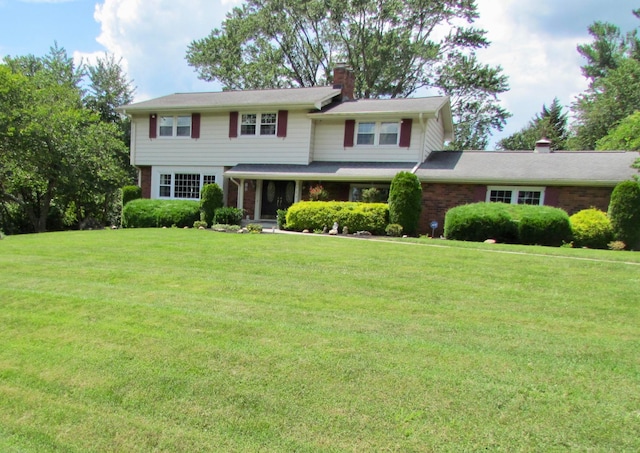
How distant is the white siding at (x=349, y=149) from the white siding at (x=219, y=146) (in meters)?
0.67

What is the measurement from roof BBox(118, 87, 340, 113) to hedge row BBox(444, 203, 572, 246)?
27.8ft

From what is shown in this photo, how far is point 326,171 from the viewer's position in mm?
17375

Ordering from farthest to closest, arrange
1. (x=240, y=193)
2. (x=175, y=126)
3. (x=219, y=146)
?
(x=175, y=126) → (x=219, y=146) → (x=240, y=193)

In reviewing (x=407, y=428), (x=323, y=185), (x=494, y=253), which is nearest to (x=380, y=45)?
(x=323, y=185)

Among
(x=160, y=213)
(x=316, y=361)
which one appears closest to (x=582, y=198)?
(x=316, y=361)

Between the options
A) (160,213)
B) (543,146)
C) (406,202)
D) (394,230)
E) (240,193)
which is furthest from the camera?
(240,193)

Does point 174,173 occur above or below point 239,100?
below

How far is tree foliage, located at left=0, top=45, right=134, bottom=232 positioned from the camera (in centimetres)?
1764

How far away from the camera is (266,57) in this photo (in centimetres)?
3256

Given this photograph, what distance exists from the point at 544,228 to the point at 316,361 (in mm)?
10684

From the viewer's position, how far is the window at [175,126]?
20.4m

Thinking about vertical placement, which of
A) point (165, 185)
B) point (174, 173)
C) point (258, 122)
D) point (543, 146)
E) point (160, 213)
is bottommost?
point (160, 213)

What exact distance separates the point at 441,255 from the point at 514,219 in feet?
17.1

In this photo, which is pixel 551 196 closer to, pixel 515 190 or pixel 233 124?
pixel 515 190
